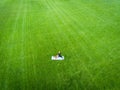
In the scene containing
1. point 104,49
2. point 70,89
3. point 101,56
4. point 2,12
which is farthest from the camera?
point 2,12

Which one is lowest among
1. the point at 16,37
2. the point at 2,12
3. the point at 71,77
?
the point at 2,12

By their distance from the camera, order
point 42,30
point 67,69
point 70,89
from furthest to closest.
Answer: point 42,30
point 67,69
point 70,89

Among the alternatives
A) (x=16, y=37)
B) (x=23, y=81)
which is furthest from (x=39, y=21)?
(x=23, y=81)

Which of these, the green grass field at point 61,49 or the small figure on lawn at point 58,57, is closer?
the green grass field at point 61,49

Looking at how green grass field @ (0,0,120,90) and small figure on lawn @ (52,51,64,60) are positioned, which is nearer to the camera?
green grass field @ (0,0,120,90)

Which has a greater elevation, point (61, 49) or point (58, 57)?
point (58, 57)

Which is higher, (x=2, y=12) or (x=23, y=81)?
(x=23, y=81)

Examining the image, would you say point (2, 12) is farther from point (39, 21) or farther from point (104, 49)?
point (104, 49)

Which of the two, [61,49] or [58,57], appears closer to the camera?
[58,57]
